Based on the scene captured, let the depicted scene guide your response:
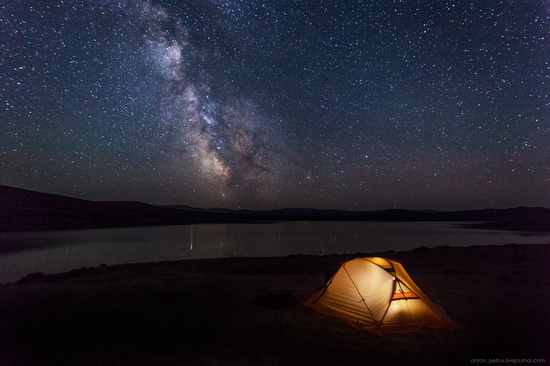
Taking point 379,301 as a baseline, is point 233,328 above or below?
below

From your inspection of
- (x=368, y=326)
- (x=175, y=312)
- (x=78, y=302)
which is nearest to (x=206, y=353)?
(x=175, y=312)

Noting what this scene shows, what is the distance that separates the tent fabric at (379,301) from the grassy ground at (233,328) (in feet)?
1.31

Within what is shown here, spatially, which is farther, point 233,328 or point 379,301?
point 379,301

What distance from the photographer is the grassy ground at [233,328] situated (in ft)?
23.5

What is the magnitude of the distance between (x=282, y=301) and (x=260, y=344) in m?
3.51

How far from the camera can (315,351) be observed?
749 cm

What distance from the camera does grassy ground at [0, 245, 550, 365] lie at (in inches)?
282

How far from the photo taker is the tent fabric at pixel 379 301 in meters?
9.23

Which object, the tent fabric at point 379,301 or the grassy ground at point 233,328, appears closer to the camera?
the grassy ground at point 233,328

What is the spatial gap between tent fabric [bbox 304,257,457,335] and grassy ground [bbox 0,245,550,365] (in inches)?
15.7

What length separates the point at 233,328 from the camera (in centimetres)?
905

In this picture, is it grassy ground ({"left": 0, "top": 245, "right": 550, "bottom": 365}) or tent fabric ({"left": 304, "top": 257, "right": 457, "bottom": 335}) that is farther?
tent fabric ({"left": 304, "top": 257, "right": 457, "bottom": 335})

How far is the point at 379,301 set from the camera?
9.62 metres

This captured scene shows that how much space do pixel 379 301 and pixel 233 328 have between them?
4112 millimetres
